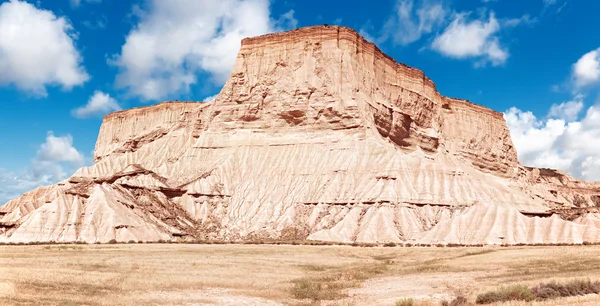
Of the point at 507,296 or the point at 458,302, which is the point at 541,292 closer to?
the point at 507,296

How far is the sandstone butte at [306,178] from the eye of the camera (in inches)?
2127

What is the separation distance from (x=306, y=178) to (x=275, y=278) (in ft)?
134

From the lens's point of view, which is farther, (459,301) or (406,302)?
(459,301)

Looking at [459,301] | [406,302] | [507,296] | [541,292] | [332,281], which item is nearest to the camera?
[406,302]

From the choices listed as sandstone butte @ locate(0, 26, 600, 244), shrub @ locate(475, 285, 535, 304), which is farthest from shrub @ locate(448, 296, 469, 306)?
sandstone butte @ locate(0, 26, 600, 244)

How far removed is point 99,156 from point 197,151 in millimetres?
57447

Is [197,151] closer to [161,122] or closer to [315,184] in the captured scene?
[315,184]

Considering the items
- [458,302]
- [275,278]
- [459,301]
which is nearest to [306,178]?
[275,278]

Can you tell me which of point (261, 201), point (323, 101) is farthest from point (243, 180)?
point (323, 101)

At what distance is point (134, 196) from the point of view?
61.5 m

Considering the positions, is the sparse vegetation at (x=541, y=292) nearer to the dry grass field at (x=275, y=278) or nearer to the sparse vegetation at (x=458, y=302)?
the sparse vegetation at (x=458, y=302)

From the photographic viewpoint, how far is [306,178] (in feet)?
215

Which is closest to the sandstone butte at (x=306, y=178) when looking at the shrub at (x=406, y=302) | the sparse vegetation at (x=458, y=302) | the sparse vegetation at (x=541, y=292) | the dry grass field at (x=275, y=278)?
the dry grass field at (x=275, y=278)

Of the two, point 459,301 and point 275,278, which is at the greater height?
point 275,278
